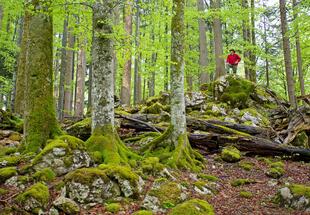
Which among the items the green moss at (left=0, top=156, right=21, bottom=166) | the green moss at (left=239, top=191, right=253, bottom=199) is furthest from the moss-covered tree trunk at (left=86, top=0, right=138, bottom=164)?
the green moss at (left=239, top=191, right=253, bottom=199)

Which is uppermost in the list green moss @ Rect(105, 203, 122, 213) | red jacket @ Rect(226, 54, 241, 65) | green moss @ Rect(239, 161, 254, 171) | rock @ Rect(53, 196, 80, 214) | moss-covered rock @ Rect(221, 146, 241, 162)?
red jacket @ Rect(226, 54, 241, 65)

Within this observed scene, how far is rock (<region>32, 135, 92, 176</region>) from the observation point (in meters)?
6.23

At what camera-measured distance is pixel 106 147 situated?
23.2 ft

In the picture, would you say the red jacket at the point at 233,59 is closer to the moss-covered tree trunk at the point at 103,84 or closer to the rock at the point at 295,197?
the moss-covered tree trunk at the point at 103,84

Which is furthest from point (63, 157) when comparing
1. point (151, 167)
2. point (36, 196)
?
point (151, 167)

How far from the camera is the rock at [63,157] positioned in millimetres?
6230

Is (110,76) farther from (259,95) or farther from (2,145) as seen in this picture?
(259,95)

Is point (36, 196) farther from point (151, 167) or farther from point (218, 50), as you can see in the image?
point (218, 50)

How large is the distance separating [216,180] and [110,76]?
368 centimetres

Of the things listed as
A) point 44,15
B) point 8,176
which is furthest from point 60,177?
point 44,15

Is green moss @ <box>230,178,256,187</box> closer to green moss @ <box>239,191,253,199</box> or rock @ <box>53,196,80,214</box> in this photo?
green moss @ <box>239,191,253,199</box>

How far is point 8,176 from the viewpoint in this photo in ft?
19.4

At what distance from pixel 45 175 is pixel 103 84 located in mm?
2463

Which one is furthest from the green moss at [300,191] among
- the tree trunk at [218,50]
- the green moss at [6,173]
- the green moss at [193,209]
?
the tree trunk at [218,50]
